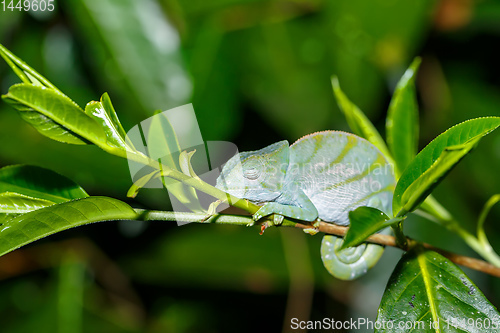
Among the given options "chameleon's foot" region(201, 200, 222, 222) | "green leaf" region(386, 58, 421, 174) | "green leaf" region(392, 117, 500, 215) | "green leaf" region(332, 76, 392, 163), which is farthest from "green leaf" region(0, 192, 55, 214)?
"green leaf" region(386, 58, 421, 174)

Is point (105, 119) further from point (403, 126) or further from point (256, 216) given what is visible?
point (403, 126)

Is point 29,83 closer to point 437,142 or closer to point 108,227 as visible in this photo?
point 437,142

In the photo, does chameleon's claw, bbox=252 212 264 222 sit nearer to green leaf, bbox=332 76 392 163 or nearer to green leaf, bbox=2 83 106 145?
green leaf, bbox=2 83 106 145

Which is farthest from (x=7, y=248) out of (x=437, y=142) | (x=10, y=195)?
(x=437, y=142)

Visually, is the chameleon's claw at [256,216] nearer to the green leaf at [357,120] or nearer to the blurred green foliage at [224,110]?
the green leaf at [357,120]

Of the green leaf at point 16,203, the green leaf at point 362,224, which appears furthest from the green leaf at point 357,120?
the green leaf at point 16,203

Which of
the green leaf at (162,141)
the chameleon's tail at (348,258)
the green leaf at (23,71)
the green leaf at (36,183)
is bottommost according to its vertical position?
the green leaf at (36,183)
